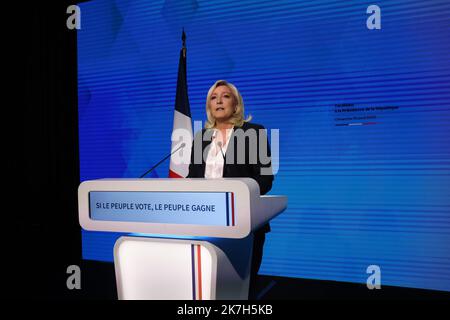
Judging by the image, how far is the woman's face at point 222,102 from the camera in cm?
187

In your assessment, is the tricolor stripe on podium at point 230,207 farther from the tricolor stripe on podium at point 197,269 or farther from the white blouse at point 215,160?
the white blouse at point 215,160

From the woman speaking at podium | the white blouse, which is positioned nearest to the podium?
the woman speaking at podium

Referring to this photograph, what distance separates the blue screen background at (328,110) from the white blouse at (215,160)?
4.21 feet

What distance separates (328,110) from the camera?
2.81 meters

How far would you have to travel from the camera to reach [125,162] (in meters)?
3.45

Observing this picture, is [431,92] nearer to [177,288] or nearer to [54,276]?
[177,288]

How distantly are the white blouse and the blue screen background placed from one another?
4.21ft

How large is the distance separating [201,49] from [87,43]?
140cm

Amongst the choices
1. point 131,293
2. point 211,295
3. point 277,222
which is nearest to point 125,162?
point 277,222

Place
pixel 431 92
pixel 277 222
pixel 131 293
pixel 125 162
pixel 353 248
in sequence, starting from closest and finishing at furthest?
pixel 131 293
pixel 431 92
pixel 353 248
pixel 277 222
pixel 125 162

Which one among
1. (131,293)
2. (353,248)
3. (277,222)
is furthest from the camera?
(277,222)

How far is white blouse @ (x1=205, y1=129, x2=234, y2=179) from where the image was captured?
1.75 metres

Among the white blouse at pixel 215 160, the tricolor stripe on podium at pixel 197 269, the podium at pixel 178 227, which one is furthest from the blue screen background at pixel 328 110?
the tricolor stripe on podium at pixel 197 269

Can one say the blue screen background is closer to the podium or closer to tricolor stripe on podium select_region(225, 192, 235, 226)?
the podium
